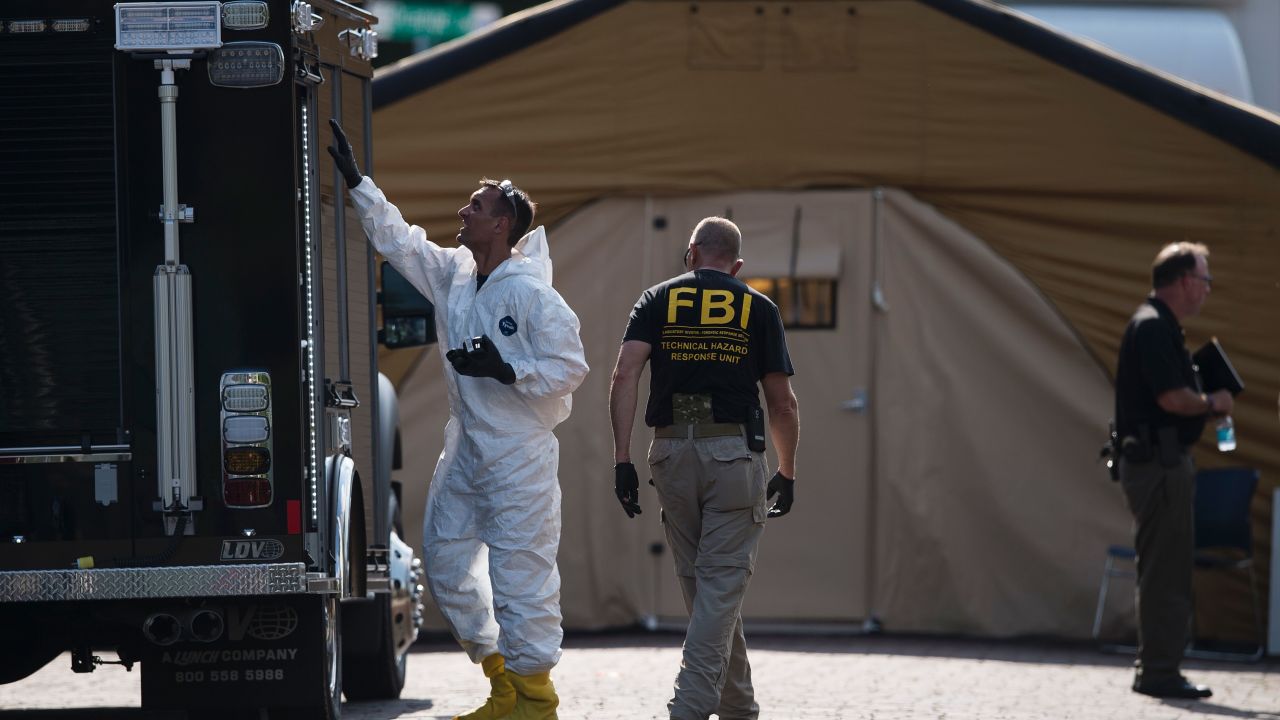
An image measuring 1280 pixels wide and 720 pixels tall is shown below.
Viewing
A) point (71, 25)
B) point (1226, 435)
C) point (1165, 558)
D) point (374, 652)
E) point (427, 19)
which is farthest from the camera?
point (427, 19)

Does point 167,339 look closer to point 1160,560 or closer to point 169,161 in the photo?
point 169,161

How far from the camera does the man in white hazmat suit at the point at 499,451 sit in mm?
6242

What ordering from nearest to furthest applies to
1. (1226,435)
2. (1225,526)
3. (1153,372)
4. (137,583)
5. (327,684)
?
1. (137,583)
2. (327,684)
3. (1153,372)
4. (1226,435)
5. (1225,526)

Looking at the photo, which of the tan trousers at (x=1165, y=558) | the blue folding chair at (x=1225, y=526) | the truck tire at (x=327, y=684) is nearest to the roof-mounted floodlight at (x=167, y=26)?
the truck tire at (x=327, y=684)

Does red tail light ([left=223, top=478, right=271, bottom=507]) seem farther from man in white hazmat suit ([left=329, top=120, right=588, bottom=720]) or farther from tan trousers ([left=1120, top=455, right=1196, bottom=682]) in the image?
tan trousers ([left=1120, top=455, right=1196, bottom=682])

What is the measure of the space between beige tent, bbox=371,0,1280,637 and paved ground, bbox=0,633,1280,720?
493 millimetres

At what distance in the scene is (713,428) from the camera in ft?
21.0

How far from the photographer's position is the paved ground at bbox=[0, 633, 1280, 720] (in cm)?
771

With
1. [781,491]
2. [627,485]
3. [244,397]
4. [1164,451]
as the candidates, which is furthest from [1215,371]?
[244,397]

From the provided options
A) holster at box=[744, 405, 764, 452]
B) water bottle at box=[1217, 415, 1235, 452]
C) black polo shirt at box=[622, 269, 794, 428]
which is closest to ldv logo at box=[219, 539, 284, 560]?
black polo shirt at box=[622, 269, 794, 428]

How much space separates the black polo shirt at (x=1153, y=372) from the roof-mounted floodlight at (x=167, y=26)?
15.4 ft

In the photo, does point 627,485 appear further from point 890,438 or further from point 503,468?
point 890,438

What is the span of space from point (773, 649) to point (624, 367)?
3.95 m

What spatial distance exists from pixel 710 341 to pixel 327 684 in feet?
5.84
